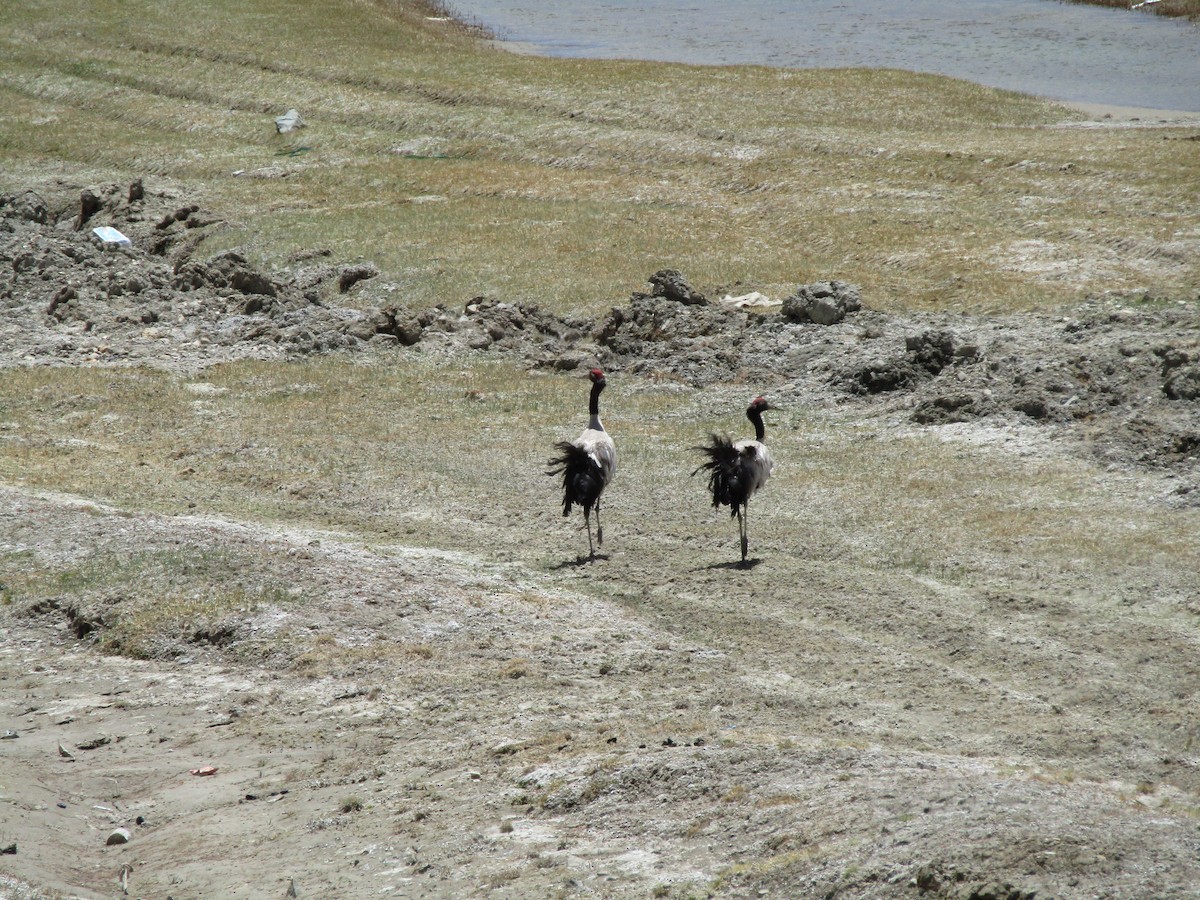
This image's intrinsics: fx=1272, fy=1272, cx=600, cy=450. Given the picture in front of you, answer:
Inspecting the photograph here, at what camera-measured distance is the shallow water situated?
57375 mm

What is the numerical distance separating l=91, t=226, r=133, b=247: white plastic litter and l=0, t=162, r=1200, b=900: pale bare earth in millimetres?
20337

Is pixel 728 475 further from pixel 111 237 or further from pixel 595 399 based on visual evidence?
pixel 111 237

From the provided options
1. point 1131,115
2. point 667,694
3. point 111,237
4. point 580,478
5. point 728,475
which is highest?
point 1131,115

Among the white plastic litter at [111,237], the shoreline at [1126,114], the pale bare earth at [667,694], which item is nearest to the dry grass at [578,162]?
the shoreline at [1126,114]

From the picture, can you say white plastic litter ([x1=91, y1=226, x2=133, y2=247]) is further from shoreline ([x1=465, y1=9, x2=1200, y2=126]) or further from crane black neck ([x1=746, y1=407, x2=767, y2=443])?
shoreline ([x1=465, y1=9, x2=1200, y2=126])

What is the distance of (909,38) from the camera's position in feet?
226

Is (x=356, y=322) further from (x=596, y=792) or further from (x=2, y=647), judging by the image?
(x=596, y=792)

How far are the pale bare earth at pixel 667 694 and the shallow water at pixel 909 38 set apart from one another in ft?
124

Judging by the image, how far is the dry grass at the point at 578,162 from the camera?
3334cm

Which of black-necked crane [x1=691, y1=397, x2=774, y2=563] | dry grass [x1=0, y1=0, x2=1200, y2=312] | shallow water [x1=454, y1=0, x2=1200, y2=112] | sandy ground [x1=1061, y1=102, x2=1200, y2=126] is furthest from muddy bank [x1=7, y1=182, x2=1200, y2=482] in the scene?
shallow water [x1=454, y1=0, x2=1200, y2=112]

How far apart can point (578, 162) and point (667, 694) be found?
34.3 m

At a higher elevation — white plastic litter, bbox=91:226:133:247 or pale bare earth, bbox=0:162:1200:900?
white plastic litter, bbox=91:226:133:247

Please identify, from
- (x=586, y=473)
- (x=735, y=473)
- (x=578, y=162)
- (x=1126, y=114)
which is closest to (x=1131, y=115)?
(x=1126, y=114)

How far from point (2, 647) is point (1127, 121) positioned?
43948 mm
